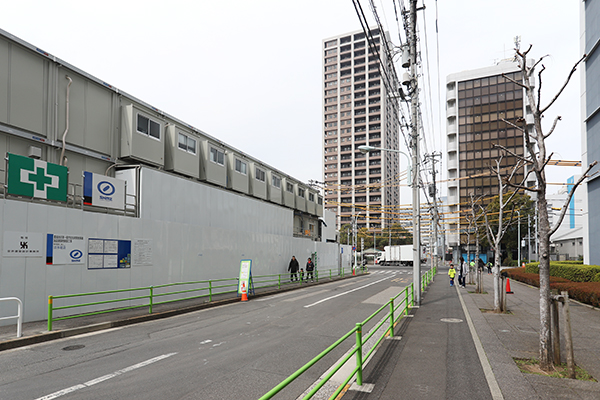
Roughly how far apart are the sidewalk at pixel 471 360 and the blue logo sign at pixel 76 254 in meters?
10.2

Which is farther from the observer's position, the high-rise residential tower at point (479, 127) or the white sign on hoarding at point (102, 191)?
the high-rise residential tower at point (479, 127)

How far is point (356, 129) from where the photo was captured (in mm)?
118125

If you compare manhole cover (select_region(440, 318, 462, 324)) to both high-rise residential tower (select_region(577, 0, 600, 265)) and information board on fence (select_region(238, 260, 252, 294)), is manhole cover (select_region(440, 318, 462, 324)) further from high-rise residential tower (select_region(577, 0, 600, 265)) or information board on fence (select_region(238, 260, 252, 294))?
high-rise residential tower (select_region(577, 0, 600, 265))

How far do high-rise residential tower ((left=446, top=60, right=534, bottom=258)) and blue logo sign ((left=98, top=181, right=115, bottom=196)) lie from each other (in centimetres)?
7255

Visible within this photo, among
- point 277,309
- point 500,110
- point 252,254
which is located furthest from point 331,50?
point 277,309

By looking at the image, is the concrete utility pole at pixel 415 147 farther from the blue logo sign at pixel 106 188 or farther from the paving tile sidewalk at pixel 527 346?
the blue logo sign at pixel 106 188

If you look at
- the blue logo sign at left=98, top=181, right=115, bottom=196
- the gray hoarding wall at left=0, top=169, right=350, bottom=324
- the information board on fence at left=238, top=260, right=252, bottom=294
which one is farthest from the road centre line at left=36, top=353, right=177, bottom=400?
the information board on fence at left=238, top=260, right=252, bottom=294

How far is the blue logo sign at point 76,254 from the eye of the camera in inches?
486

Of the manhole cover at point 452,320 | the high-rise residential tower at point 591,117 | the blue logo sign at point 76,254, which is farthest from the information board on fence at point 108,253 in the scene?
the high-rise residential tower at point 591,117

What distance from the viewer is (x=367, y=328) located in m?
11.5

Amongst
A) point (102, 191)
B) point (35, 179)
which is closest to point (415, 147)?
point (102, 191)

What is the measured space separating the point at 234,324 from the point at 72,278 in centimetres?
566

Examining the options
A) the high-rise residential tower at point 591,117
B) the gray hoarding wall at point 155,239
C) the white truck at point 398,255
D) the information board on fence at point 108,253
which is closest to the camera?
the gray hoarding wall at point 155,239

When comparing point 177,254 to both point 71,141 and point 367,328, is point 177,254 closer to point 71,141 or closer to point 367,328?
point 71,141
